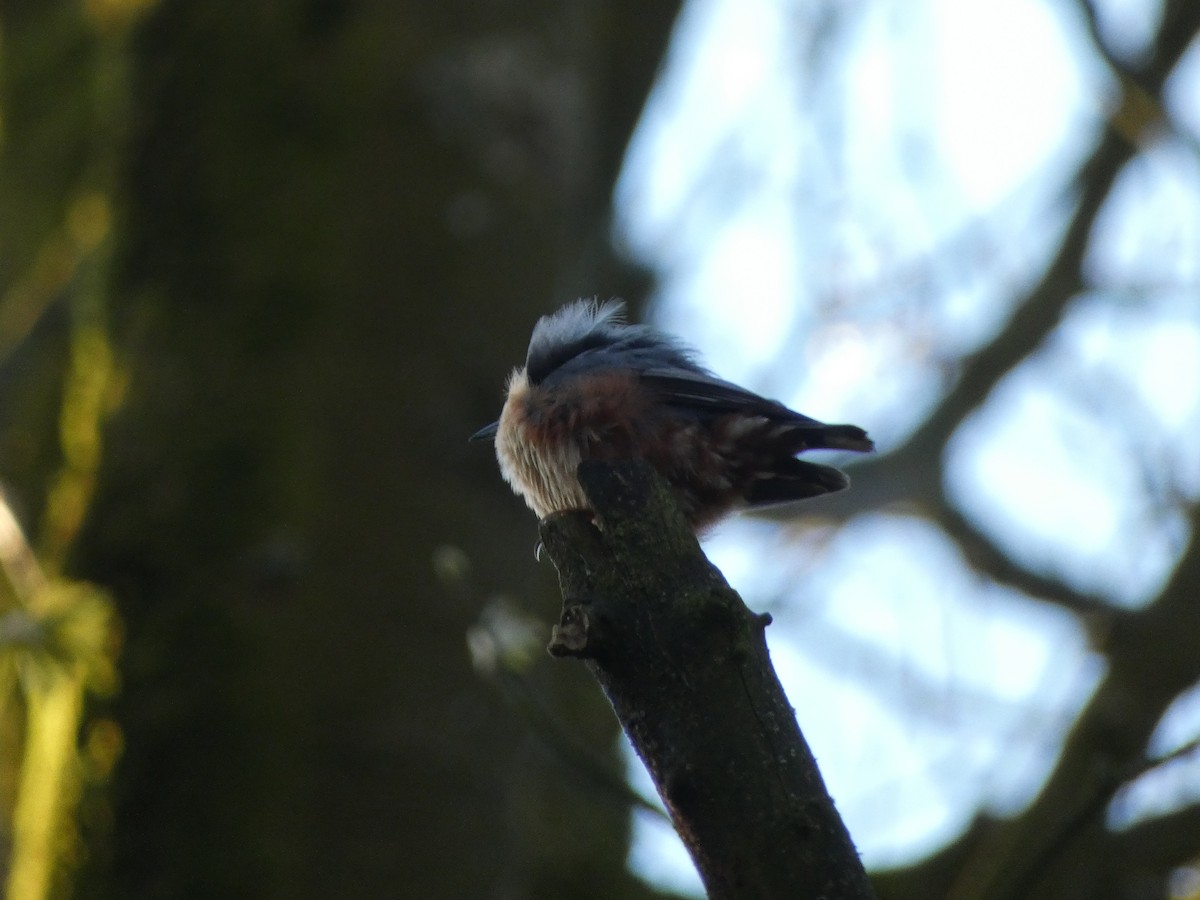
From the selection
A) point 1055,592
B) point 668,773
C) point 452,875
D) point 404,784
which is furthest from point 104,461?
point 1055,592

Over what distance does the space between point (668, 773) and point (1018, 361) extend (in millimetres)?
4811

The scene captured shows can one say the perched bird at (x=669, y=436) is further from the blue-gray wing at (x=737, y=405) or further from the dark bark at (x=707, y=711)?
the dark bark at (x=707, y=711)

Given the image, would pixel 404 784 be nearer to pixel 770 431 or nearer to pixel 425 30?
pixel 770 431

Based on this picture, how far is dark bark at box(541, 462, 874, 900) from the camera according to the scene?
4.34 feet

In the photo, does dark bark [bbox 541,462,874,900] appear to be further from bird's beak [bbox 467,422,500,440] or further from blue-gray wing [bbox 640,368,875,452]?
bird's beak [bbox 467,422,500,440]

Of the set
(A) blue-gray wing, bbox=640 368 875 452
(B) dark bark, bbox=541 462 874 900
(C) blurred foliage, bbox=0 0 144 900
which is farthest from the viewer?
(C) blurred foliage, bbox=0 0 144 900

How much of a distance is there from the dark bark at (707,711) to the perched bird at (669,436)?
1.04 metres

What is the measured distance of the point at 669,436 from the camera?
9.04ft

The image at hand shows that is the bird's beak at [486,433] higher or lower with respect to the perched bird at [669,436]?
higher

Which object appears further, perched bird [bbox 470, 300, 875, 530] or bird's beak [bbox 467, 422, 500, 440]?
bird's beak [bbox 467, 422, 500, 440]

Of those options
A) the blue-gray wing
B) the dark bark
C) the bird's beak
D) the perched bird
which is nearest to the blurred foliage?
the bird's beak

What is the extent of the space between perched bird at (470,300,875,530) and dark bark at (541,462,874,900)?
104 cm

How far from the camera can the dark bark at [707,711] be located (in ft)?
4.34

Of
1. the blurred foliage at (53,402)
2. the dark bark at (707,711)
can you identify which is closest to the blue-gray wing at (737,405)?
the dark bark at (707,711)
